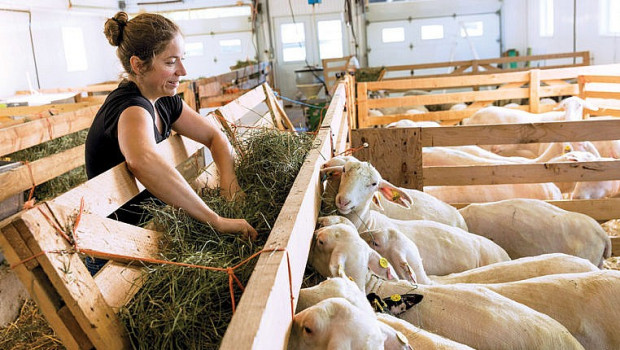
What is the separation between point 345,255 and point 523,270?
4.29 feet

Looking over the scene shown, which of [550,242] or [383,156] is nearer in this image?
[550,242]

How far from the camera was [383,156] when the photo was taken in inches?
196

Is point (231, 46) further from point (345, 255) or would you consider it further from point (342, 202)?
point (345, 255)

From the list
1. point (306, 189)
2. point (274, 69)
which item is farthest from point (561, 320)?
point (274, 69)

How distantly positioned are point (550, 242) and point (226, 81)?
28.1 ft

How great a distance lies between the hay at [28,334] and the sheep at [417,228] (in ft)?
5.61

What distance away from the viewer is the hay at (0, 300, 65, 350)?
9.21ft

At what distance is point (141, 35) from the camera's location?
110 inches

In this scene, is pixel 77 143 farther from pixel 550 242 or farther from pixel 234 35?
pixel 234 35

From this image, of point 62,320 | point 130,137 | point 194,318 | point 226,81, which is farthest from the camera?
point 226,81

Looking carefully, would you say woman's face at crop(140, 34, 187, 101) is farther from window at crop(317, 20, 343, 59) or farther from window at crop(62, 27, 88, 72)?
window at crop(317, 20, 343, 59)

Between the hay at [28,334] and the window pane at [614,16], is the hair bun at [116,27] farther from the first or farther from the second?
the window pane at [614,16]

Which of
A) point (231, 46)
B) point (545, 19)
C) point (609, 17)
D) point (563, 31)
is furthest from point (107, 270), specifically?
point (231, 46)

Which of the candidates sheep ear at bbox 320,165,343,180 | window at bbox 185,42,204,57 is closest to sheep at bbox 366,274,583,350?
sheep ear at bbox 320,165,343,180
